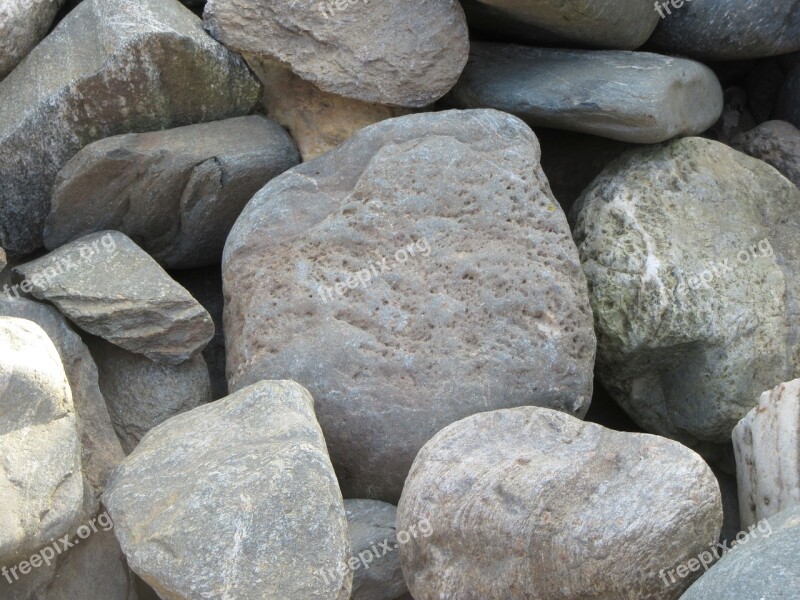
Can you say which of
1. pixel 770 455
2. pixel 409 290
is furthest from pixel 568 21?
pixel 770 455

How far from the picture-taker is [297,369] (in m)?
3.05

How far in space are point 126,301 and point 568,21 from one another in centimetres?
158

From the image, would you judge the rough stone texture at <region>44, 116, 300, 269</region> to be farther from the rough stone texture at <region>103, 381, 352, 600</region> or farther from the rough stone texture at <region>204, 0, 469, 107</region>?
the rough stone texture at <region>103, 381, 352, 600</region>

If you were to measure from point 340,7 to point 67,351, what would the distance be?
135 centimetres

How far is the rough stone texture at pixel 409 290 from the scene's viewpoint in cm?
302

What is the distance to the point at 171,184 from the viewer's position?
341cm

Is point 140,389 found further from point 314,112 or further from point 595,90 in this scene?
point 595,90

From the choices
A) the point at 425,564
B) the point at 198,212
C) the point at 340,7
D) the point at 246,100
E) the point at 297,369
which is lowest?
the point at 425,564

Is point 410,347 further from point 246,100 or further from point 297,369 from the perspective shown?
point 246,100

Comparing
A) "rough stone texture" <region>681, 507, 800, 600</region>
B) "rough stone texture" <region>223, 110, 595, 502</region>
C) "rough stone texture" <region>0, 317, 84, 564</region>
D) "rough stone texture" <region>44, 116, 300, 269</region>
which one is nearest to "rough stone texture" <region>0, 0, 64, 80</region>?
"rough stone texture" <region>44, 116, 300, 269</region>

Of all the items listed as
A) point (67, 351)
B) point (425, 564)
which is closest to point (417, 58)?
point (67, 351)

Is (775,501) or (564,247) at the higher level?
(564,247)

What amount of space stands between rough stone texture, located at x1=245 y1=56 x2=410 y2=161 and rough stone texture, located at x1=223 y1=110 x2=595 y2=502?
31cm

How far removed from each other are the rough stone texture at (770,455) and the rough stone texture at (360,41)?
55.6 inches
